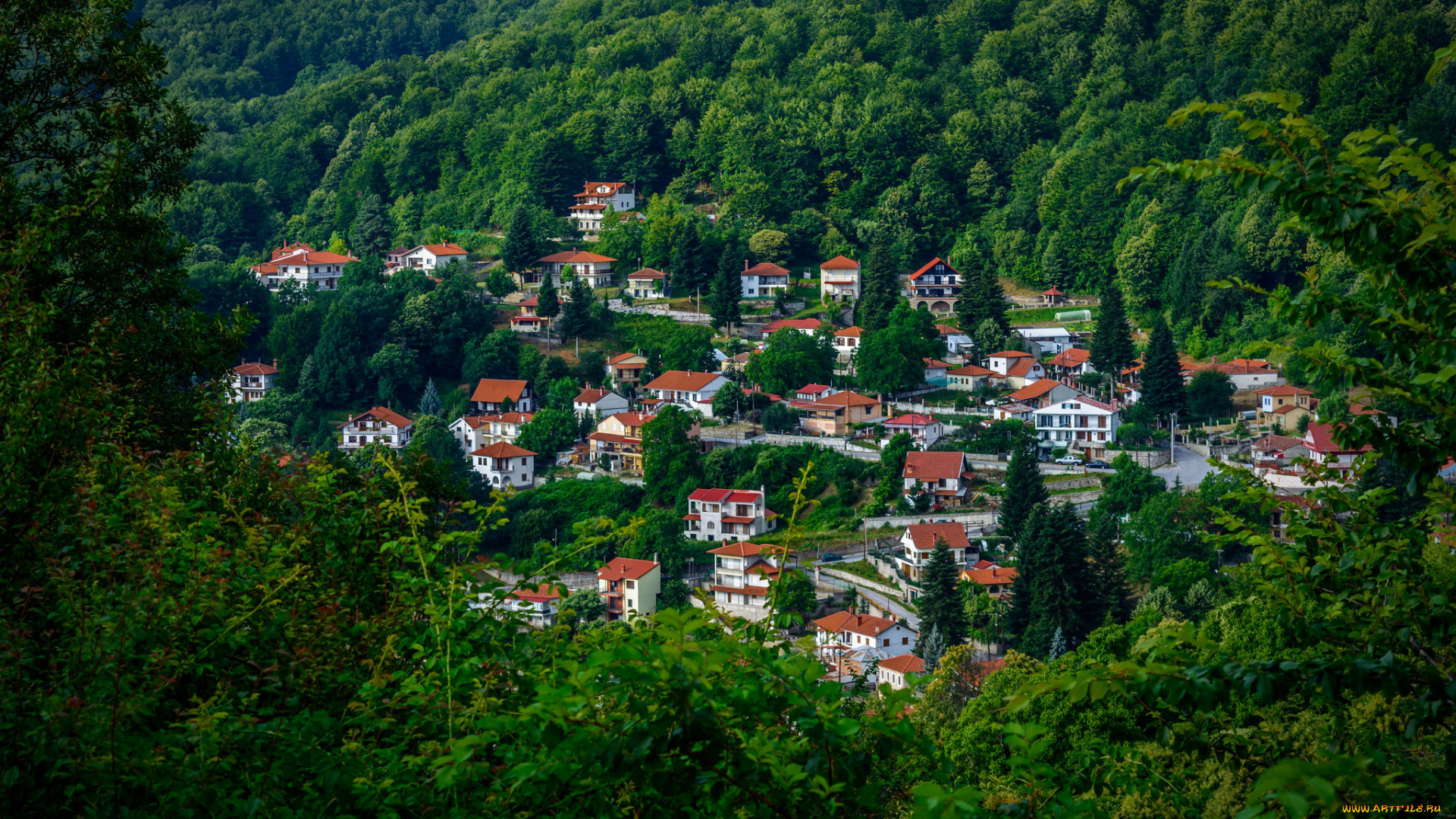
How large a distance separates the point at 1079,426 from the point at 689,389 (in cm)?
1136

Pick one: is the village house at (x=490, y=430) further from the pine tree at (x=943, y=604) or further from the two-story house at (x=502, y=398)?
the pine tree at (x=943, y=604)

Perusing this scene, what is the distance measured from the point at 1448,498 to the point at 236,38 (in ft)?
288

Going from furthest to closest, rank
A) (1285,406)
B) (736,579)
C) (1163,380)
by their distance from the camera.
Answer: (1163,380) < (1285,406) < (736,579)

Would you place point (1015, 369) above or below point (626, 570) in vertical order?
above

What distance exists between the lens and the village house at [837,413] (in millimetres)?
32469

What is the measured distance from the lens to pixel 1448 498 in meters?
3.40

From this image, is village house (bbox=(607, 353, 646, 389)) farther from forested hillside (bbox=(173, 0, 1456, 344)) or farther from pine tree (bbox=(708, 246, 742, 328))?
forested hillside (bbox=(173, 0, 1456, 344))

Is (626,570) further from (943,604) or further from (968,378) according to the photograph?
(968,378)

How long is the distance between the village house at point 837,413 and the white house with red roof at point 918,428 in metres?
1.01

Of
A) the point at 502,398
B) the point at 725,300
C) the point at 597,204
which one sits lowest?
the point at 502,398

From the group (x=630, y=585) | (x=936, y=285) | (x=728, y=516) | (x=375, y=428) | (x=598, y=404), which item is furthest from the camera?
(x=936, y=285)

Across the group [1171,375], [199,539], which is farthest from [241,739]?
[1171,375]

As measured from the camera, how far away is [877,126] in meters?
50.7

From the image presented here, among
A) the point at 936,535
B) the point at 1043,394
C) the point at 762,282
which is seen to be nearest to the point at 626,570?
the point at 936,535
